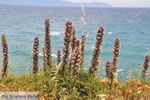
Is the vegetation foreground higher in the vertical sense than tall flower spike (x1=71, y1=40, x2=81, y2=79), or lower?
lower

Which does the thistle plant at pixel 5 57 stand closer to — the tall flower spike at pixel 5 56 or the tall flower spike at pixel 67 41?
the tall flower spike at pixel 5 56

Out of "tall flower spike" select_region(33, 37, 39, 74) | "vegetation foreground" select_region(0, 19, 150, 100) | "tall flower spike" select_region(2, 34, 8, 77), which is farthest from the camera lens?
"tall flower spike" select_region(2, 34, 8, 77)

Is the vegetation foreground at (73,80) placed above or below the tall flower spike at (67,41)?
below

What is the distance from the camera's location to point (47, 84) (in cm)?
774

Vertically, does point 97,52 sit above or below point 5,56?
above

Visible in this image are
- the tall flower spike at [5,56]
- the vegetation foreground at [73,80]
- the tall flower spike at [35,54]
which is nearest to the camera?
the vegetation foreground at [73,80]

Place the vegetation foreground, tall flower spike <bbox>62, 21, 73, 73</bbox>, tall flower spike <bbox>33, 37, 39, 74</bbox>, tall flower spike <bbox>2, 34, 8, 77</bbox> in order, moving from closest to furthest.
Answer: the vegetation foreground, tall flower spike <bbox>62, 21, 73, 73</bbox>, tall flower spike <bbox>33, 37, 39, 74</bbox>, tall flower spike <bbox>2, 34, 8, 77</bbox>

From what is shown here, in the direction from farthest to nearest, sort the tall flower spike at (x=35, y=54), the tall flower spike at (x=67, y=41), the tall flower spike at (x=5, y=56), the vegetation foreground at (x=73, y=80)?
the tall flower spike at (x=5, y=56)
the tall flower spike at (x=35, y=54)
the tall flower spike at (x=67, y=41)
the vegetation foreground at (x=73, y=80)

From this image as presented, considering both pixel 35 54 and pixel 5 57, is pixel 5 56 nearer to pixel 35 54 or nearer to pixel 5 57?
pixel 5 57

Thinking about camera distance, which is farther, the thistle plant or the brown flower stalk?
the thistle plant

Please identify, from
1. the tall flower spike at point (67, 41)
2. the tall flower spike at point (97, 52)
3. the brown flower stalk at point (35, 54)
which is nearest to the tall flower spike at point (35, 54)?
the brown flower stalk at point (35, 54)

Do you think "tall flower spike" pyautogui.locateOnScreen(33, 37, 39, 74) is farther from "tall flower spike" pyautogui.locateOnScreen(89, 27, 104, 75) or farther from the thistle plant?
"tall flower spike" pyautogui.locateOnScreen(89, 27, 104, 75)

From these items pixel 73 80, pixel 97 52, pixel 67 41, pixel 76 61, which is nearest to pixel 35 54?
pixel 67 41

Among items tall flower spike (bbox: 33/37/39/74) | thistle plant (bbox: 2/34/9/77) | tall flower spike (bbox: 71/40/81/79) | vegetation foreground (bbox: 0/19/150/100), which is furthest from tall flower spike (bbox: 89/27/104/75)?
thistle plant (bbox: 2/34/9/77)
